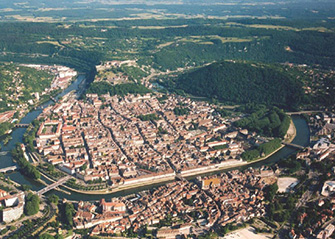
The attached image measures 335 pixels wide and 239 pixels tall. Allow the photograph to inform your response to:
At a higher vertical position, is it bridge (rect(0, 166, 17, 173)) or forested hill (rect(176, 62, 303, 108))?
forested hill (rect(176, 62, 303, 108))

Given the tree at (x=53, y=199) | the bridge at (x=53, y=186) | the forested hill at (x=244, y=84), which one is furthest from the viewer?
the forested hill at (x=244, y=84)

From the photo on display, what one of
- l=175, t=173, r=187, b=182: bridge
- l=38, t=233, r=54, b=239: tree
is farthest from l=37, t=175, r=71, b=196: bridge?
l=175, t=173, r=187, b=182: bridge

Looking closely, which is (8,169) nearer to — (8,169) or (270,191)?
(8,169)

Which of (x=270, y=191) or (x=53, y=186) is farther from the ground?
(x=270, y=191)

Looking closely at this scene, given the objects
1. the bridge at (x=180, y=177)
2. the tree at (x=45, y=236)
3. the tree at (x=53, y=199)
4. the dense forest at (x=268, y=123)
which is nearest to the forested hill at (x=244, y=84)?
the dense forest at (x=268, y=123)

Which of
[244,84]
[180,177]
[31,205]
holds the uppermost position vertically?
[244,84]

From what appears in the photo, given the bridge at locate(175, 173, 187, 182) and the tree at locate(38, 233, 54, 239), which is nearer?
the tree at locate(38, 233, 54, 239)

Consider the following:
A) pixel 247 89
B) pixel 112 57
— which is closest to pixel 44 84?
pixel 112 57

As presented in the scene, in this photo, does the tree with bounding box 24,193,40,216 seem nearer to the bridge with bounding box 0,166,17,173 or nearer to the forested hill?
the bridge with bounding box 0,166,17,173

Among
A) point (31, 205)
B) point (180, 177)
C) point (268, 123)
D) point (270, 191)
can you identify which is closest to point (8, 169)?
point (31, 205)

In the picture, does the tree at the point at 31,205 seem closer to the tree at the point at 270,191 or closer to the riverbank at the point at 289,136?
the tree at the point at 270,191
